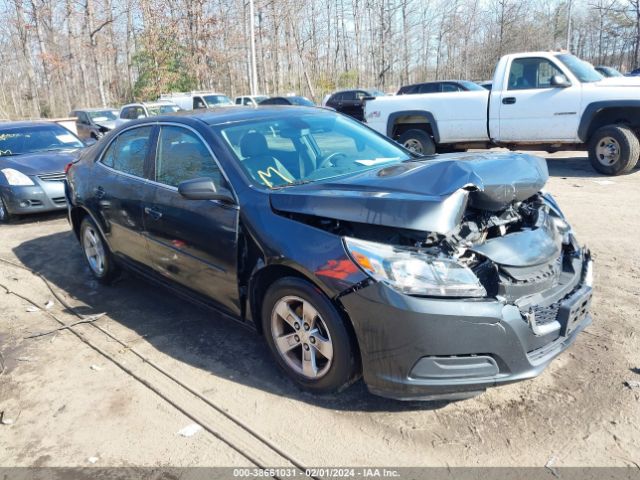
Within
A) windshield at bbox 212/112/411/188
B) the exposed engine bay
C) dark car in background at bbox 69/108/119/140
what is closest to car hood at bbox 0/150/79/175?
windshield at bbox 212/112/411/188

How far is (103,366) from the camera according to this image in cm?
377

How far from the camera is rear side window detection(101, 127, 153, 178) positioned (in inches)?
176

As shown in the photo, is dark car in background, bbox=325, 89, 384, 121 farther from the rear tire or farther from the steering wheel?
the steering wheel

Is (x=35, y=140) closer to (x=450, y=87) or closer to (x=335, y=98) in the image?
(x=450, y=87)

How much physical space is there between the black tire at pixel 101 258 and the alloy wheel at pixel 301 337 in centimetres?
251

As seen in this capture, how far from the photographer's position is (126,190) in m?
4.51

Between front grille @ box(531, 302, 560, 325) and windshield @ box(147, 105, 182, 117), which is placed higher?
windshield @ box(147, 105, 182, 117)

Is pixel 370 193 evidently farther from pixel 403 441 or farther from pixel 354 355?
pixel 403 441

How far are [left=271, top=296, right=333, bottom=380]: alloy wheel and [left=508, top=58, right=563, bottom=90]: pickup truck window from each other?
8238mm

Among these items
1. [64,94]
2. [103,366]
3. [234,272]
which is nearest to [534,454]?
[234,272]

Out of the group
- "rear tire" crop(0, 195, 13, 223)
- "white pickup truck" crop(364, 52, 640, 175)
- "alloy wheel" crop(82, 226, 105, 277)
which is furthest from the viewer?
"white pickup truck" crop(364, 52, 640, 175)

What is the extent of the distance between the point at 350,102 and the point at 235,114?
18.9m

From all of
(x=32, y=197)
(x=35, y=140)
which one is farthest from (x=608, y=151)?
(x=35, y=140)

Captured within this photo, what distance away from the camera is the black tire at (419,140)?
10734 mm
